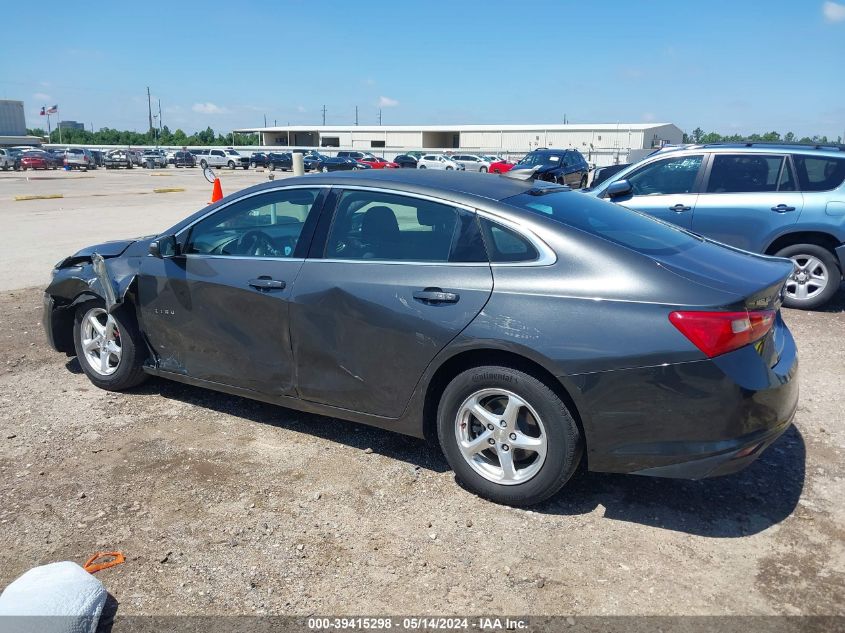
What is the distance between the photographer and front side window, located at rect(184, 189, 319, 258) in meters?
4.30

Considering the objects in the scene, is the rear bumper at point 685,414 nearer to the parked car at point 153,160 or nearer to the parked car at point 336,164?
the parked car at point 336,164

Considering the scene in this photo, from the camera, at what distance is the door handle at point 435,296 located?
3.57 meters

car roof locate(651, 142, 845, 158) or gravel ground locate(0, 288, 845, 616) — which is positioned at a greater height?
car roof locate(651, 142, 845, 158)


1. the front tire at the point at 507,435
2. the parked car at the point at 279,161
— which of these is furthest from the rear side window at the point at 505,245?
the parked car at the point at 279,161

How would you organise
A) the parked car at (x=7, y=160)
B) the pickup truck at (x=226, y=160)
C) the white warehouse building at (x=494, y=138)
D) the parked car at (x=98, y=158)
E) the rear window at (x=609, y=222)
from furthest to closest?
the white warehouse building at (x=494, y=138), the parked car at (x=98, y=158), the pickup truck at (x=226, y=160), the parked car at (x=7, y=160), the rear window at (x=609, y=222)

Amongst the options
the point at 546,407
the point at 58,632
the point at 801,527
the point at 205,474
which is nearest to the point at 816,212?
the point at 801,527

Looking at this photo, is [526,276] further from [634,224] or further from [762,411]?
[762,411]

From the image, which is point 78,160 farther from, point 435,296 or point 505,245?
point 505,245

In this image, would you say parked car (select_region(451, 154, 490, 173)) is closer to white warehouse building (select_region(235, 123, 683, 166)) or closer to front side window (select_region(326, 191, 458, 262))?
white warehouse building (select_region(235, 123, 683, 166))

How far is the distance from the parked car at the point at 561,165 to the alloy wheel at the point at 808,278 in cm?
1500

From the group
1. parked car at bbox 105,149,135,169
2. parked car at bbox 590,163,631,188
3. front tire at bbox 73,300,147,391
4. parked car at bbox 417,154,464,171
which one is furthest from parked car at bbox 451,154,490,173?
A: front tire at bbox 73,300,147,391

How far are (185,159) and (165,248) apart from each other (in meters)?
62.7

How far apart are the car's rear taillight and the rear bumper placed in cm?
5

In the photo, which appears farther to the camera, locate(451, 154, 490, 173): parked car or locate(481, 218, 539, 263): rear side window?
locate(451, 154, 490, 173): parked car
